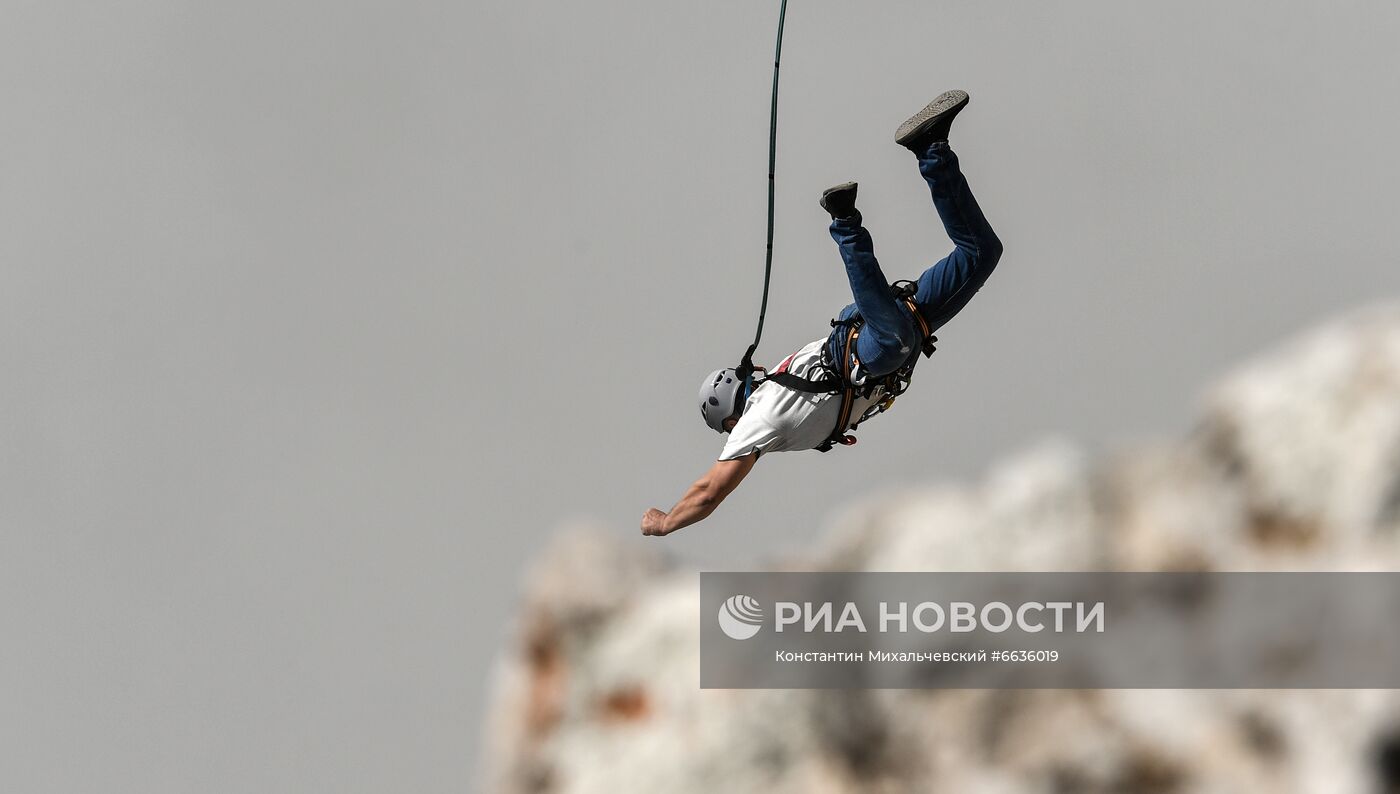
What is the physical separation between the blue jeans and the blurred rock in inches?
86.1

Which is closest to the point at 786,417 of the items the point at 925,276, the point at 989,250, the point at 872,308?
the point at 872,308

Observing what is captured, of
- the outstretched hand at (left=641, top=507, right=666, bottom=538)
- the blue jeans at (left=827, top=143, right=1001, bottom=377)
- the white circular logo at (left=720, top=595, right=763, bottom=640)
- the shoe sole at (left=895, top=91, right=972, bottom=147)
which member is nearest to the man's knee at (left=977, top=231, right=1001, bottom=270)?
the blue jeans at (left=827, top=143, right=1001, bottom=377)

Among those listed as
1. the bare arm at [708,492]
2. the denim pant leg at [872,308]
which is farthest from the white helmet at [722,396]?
the denim pant leg at [872,308]

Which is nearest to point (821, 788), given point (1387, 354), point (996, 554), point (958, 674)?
point (958, 674)

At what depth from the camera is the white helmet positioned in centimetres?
1198

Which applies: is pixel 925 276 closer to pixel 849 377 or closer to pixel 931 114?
pixel 849 377

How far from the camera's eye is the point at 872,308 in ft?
37.3

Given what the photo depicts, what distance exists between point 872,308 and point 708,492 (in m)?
1.94

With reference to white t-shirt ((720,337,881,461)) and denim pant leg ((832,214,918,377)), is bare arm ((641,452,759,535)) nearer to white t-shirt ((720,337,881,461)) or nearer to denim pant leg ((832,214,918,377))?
white t-shirt ((720,337,881,461))

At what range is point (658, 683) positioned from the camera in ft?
46.5

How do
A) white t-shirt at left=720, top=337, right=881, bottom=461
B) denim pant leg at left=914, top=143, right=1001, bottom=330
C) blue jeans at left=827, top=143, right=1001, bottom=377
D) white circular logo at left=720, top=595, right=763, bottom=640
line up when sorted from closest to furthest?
blue jeans at left=827, top=143, right=1001, bottom=377 < denim pant leg at left=914, top=143, right=1001, bottom=330 < white t-shirt at left=720, top=337, right=881, bottom=461 < white circular logo at left=720, top=595, right=763, bottom=640

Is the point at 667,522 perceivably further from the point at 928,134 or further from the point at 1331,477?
the point at 1331,477

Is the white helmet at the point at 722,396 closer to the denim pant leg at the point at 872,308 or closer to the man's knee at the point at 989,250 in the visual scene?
the denim pant leg at the point at 872,308

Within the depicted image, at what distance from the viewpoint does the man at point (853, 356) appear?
11.2m
